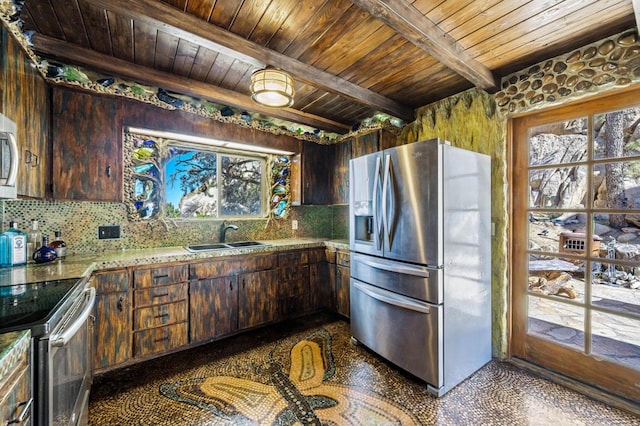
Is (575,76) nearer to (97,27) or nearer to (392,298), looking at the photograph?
(392,298)

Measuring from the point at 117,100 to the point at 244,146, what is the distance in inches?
48.2

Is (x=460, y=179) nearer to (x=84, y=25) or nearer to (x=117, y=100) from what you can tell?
(x=84, y=25)

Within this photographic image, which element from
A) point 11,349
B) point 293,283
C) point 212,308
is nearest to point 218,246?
point 212,308

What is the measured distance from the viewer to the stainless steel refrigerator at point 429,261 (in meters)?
1.95

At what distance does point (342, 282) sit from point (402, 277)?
3.90 ft

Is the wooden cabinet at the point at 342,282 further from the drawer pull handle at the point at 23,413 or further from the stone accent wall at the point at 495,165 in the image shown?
the drawer pull handle at the point at 23,413

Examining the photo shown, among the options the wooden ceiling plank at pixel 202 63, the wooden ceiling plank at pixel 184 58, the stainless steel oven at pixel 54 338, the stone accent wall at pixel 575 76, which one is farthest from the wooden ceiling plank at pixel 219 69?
the stone accent wall at pixel 575 76

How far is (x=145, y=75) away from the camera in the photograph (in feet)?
7.38

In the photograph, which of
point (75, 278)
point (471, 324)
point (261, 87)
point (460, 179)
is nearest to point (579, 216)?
point (460, 179)

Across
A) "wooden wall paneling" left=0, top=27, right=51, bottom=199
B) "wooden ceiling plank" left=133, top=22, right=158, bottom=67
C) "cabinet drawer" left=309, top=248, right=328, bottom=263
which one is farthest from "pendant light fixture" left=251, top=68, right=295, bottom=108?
"cabinet drawer" left=309, top=248, right=328, bottom=263

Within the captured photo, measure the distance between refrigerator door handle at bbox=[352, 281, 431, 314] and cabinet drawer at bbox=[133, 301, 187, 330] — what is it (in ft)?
5.46

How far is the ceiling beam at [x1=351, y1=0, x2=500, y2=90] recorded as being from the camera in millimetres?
1474

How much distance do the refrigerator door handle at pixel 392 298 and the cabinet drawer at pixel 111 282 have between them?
6.61 ft

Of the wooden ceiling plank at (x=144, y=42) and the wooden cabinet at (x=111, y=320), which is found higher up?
the wooden ceiling plank at (x=144, y=42)
